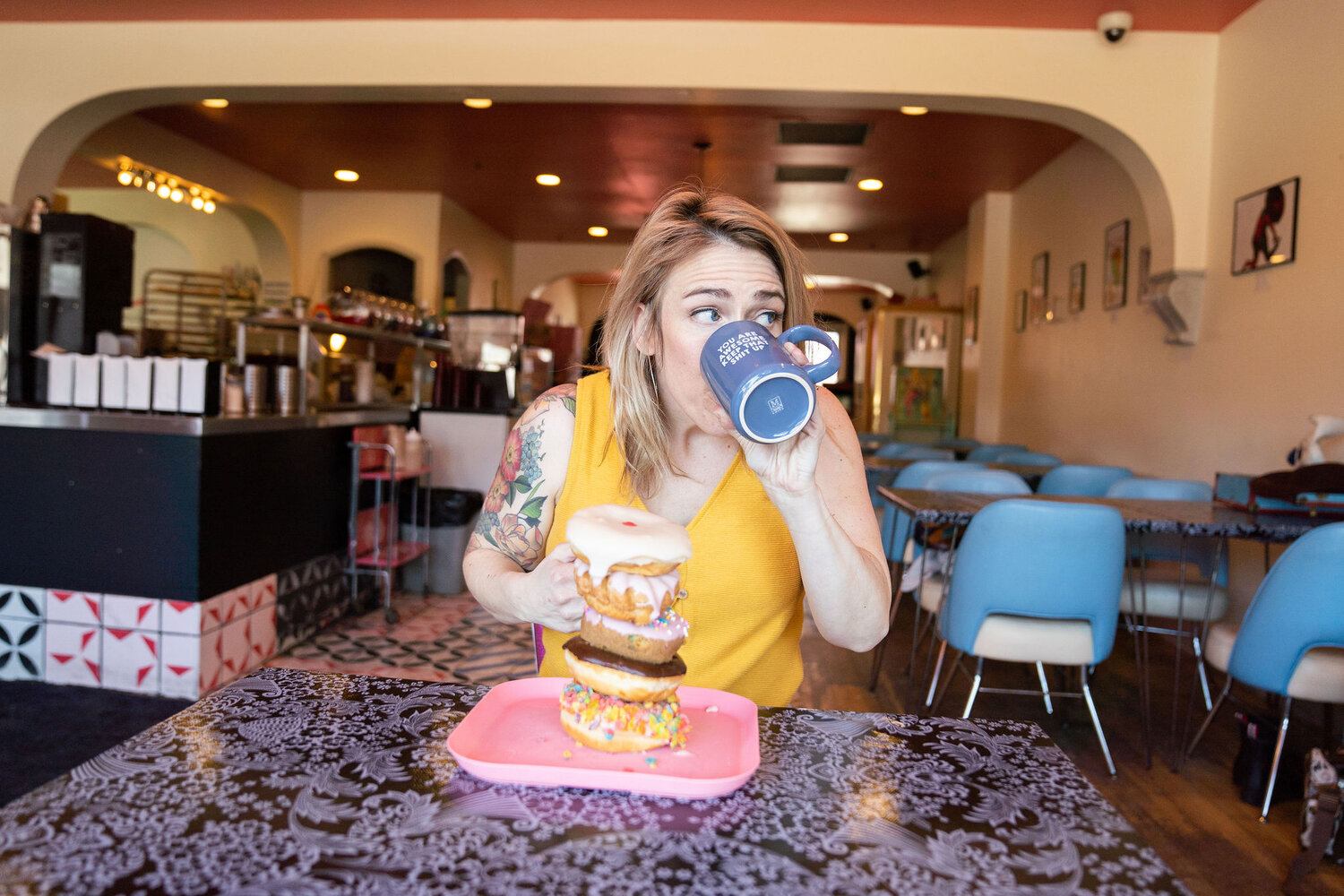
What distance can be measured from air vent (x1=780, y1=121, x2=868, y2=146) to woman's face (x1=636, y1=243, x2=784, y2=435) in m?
5.27

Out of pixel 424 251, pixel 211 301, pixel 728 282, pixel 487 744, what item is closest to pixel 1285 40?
pixel 728 282

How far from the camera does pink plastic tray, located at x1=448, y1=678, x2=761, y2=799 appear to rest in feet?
2.51

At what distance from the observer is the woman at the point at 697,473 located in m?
1.16

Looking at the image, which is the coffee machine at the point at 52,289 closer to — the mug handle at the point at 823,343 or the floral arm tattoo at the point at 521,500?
the floral arm tattoo at the point at 521,500

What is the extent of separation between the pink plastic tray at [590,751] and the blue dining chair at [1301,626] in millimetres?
2060

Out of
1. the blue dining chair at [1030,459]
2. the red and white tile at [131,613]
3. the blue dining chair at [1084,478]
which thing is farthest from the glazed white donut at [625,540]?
the blue dining chair at [1030,459]

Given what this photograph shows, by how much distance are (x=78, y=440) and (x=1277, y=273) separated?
492 cm

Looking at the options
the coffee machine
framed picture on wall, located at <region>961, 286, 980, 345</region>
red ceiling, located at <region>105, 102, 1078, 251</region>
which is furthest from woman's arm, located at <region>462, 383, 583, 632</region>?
framed picture on wall, located at <region>961, 286, 980, 345</region>

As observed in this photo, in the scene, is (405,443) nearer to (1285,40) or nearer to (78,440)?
(78,440)

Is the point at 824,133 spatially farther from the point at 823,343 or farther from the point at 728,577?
the point at 823,343

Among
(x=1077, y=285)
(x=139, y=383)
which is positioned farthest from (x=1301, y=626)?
(x=1077, y=285)

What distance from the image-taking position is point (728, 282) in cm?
117

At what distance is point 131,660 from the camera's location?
3.38 m

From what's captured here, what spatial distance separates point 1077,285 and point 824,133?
2.06 meters
